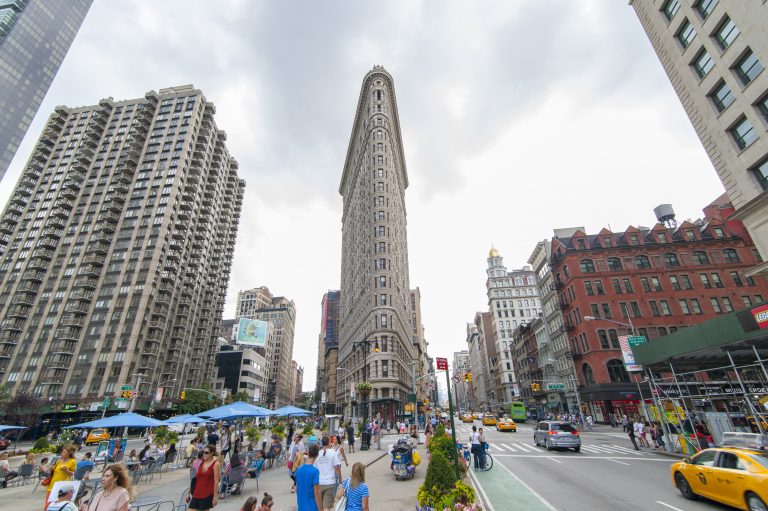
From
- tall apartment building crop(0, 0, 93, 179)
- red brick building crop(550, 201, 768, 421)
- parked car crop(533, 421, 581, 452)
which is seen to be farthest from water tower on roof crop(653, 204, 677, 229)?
tall apartment building crop(0, 0, 93, 179)

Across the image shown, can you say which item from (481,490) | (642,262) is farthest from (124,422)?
(642,262)

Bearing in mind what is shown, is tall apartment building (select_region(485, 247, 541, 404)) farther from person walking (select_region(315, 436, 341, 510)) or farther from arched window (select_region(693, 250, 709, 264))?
person walking (select_region(315, 436, 341, 510))

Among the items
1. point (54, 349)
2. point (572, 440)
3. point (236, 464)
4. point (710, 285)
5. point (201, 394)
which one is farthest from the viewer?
point (201, 394)

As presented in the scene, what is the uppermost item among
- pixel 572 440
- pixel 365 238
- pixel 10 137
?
pixel 10 137

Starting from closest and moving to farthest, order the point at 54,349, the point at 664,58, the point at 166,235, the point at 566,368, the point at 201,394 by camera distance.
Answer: the point at 664,58, the point at 566,368, the point at 54,349, the point at 201,394, the point at 166,235

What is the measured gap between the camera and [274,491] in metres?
14.0

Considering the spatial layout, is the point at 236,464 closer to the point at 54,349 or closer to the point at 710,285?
the point at 710,285

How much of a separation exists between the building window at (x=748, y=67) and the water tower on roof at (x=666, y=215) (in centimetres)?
4617

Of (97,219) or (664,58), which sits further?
(97,219)

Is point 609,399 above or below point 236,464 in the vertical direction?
above

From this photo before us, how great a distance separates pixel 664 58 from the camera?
28766 mm

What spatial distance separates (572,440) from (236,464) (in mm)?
21428

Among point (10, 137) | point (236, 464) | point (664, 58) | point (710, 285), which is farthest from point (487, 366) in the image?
point (10, 137)

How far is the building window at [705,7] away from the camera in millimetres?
23669
